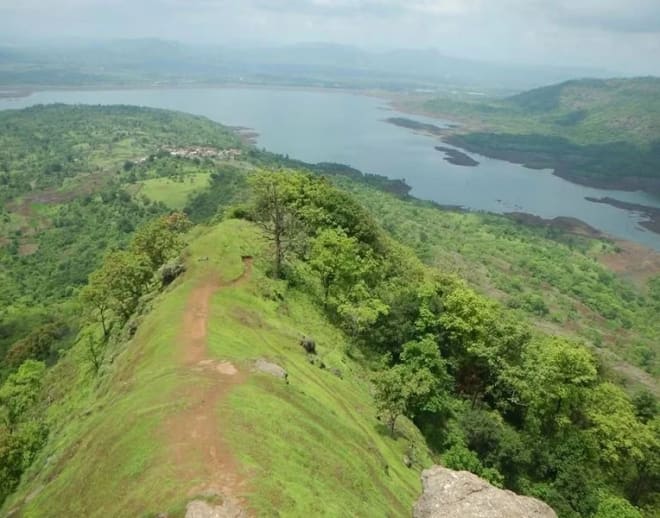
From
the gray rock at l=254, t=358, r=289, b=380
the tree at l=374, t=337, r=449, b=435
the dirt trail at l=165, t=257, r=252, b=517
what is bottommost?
the tree at l=374, t=337, r=449, b=435

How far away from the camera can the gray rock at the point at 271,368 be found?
32719 millimetres

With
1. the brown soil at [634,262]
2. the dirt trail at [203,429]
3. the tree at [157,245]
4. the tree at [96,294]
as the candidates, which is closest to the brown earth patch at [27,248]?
the tree at [157,245]

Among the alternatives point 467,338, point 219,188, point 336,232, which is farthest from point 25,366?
point 219,188

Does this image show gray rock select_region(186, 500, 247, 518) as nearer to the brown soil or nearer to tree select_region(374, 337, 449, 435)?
tree select_region(374, 337, 449, 435)

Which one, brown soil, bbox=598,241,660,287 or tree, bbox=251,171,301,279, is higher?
tree, bbox=251,171,301,279

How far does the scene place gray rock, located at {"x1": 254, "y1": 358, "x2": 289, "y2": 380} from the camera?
3272 cm

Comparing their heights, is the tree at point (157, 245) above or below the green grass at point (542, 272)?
above

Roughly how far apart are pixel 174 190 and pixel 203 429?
174540 millimetres

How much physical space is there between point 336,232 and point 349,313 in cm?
1427

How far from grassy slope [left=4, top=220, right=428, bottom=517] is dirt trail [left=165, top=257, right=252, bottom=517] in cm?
38

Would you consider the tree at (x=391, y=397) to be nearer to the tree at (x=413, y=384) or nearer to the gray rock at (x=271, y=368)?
the tree at (x=413, y=384)

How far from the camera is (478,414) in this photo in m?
44.2

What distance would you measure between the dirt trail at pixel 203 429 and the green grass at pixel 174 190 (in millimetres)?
147205

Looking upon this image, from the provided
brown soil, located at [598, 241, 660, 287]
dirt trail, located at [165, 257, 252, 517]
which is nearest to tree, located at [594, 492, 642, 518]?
dirt trail, located at [165, 257, 252, 517]
